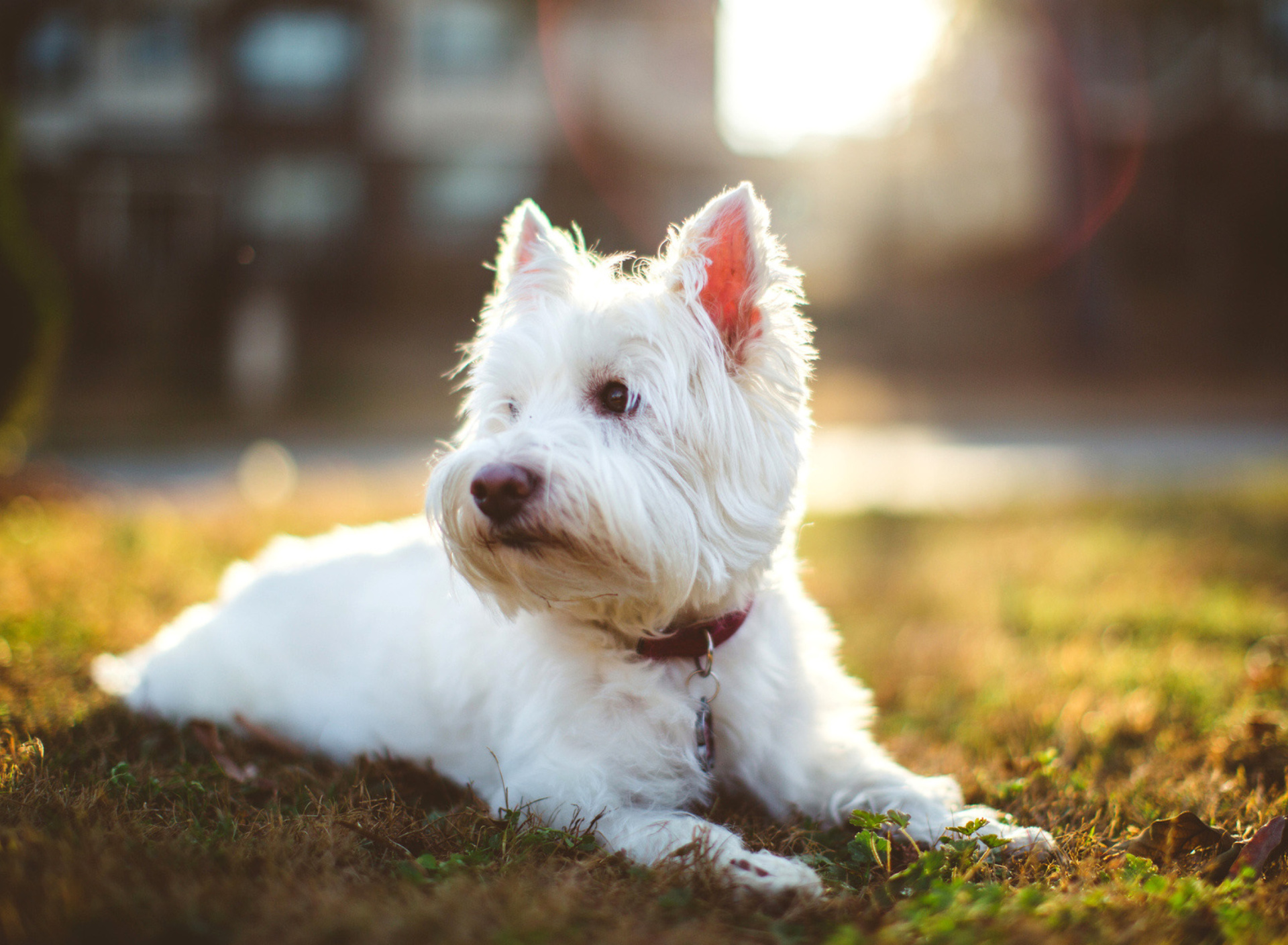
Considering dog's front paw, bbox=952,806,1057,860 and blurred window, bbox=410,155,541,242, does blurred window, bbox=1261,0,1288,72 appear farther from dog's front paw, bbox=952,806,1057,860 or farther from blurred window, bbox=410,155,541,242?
dog's front paw, bbox=952,806,1057,860

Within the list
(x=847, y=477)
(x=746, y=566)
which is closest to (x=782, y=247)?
(x=746, y=566)

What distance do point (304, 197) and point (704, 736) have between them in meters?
24.6

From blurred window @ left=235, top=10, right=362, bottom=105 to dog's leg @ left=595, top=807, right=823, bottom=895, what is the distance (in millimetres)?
24730

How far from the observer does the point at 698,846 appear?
2.09m

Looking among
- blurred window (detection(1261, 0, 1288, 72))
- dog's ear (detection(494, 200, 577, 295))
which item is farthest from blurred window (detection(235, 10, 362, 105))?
dog's ear (detection(494, 200, 577, 295))

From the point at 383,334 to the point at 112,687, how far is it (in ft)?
61.2

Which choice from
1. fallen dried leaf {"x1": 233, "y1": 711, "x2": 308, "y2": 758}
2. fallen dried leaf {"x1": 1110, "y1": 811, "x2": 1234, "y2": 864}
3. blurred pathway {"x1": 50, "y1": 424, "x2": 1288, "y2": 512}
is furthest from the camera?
blurred pathway {"x1": 50, "y1": 424, "x2": 1288, "y2": 512}

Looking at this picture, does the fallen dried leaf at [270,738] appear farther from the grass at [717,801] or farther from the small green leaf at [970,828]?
the small green leaf at [970,828]

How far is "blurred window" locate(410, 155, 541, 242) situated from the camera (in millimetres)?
23547

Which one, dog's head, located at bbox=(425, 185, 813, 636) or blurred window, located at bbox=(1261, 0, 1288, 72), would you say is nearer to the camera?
dog's head, located at bbox=(425, 185, 813, 636)

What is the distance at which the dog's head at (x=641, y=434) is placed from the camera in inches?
87.1

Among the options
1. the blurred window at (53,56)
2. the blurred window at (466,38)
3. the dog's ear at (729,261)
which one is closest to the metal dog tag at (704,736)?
the dog's ear at (729,261)

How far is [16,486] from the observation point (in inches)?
282

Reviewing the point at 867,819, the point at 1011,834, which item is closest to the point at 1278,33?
the point at 1011,834
